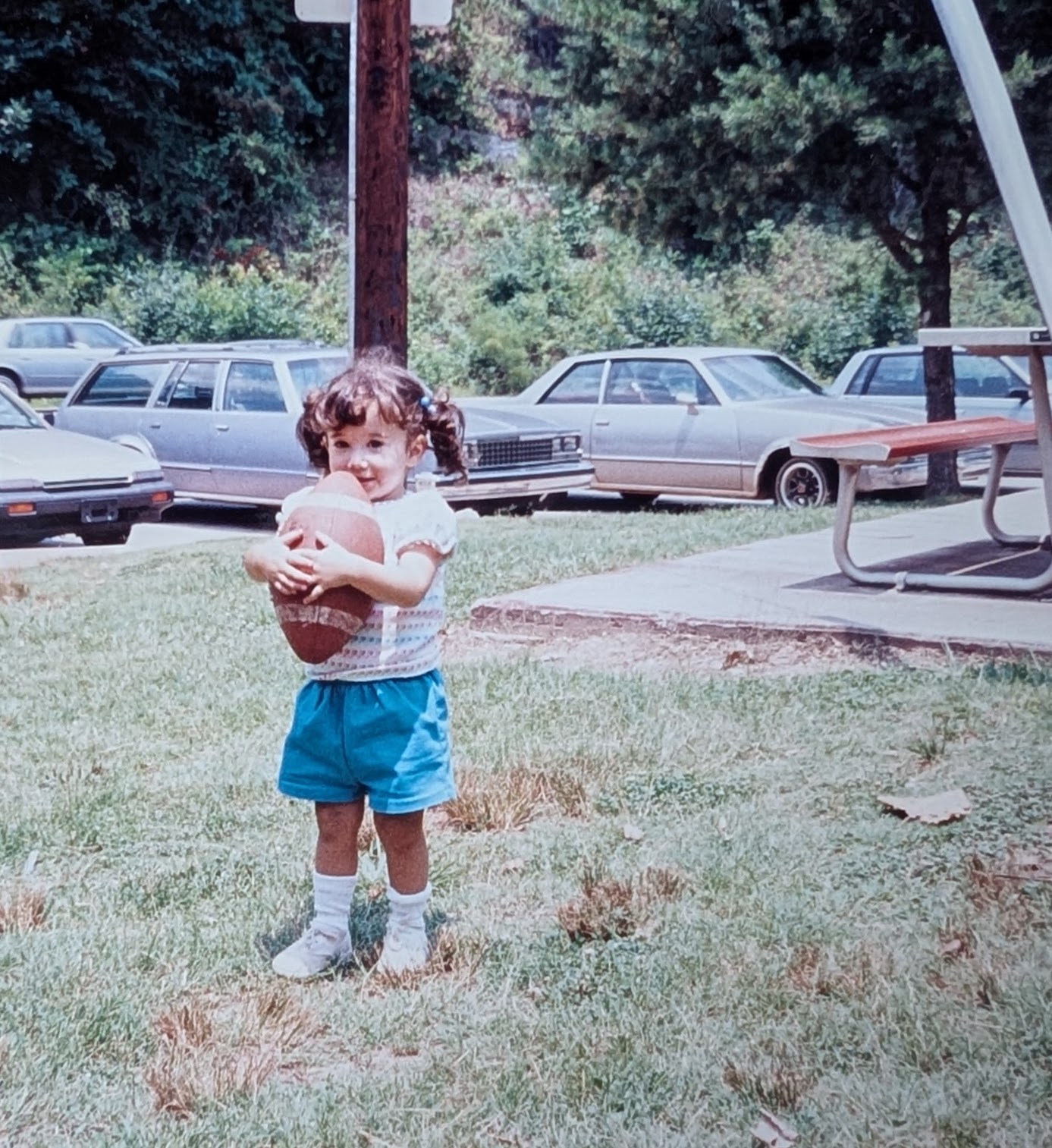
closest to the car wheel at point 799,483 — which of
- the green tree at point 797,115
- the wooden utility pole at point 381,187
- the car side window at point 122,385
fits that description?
the green tree at point 797,115

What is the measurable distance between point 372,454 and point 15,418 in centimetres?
1025

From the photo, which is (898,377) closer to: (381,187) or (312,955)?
(381,187)

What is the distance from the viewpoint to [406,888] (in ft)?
11.7

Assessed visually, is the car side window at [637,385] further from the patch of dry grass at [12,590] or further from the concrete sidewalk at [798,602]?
the patch of dry grass at [12,590]

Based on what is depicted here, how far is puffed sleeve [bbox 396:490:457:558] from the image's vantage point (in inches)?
135

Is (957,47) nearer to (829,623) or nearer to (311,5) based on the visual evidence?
(311,5)

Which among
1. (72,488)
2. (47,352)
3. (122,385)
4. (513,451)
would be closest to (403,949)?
(72,488)

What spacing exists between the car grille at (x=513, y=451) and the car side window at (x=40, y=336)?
1301cm

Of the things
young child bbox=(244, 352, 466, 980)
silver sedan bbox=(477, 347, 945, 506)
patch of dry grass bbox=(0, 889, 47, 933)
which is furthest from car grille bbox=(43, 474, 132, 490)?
young child bbox=(244, 352, 466, 980)

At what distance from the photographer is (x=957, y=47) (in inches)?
131

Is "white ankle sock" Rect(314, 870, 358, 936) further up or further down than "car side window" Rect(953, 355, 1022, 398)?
further down

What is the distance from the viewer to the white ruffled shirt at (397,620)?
11.3 ft

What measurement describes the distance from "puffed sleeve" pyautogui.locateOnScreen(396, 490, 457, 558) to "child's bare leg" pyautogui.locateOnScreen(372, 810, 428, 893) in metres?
0.54

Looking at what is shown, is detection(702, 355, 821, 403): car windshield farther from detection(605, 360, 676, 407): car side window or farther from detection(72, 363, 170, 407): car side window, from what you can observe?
detection(72, 363, 170, 407): car side window
